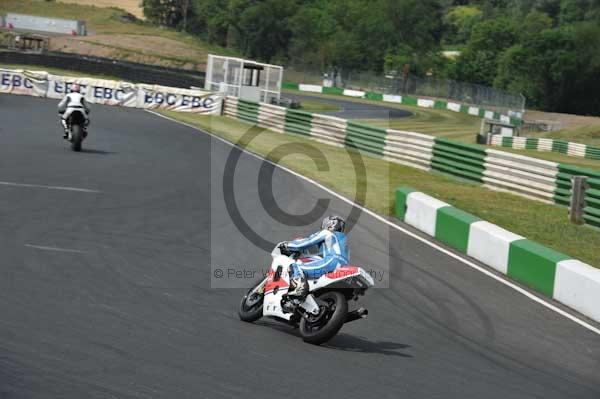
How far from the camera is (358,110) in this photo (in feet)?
210

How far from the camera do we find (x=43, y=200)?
15398mm

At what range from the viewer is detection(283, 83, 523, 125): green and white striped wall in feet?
224

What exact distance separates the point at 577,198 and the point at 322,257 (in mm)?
10949

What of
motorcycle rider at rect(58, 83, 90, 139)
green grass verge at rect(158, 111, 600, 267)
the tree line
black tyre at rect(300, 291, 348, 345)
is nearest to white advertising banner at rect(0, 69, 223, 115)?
green grass verge at rect(158, 111, 600, 267)

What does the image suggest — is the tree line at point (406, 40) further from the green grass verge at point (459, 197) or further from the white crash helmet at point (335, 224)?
the white crash helmet at point (335, 224)

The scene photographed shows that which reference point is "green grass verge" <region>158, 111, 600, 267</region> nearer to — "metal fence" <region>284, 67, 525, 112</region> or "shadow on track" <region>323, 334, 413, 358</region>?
"shadow on track" <region>323, 334, 413, 358</region>

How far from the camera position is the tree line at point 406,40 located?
88938mm

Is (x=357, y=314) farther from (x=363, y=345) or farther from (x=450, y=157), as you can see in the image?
(x=450, y=157)

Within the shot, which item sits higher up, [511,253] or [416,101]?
[416,101]

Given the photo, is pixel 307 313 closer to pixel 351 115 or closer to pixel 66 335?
pixel 66 335

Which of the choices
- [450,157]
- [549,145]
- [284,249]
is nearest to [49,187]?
[284,249]

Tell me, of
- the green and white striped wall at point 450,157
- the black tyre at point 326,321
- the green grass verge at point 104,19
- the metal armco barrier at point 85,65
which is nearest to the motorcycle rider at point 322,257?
the black tyre at point 326,321

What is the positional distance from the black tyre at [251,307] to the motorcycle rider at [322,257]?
55 centimetres

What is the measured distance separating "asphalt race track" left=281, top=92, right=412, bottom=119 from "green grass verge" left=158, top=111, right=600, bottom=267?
2673 cm
